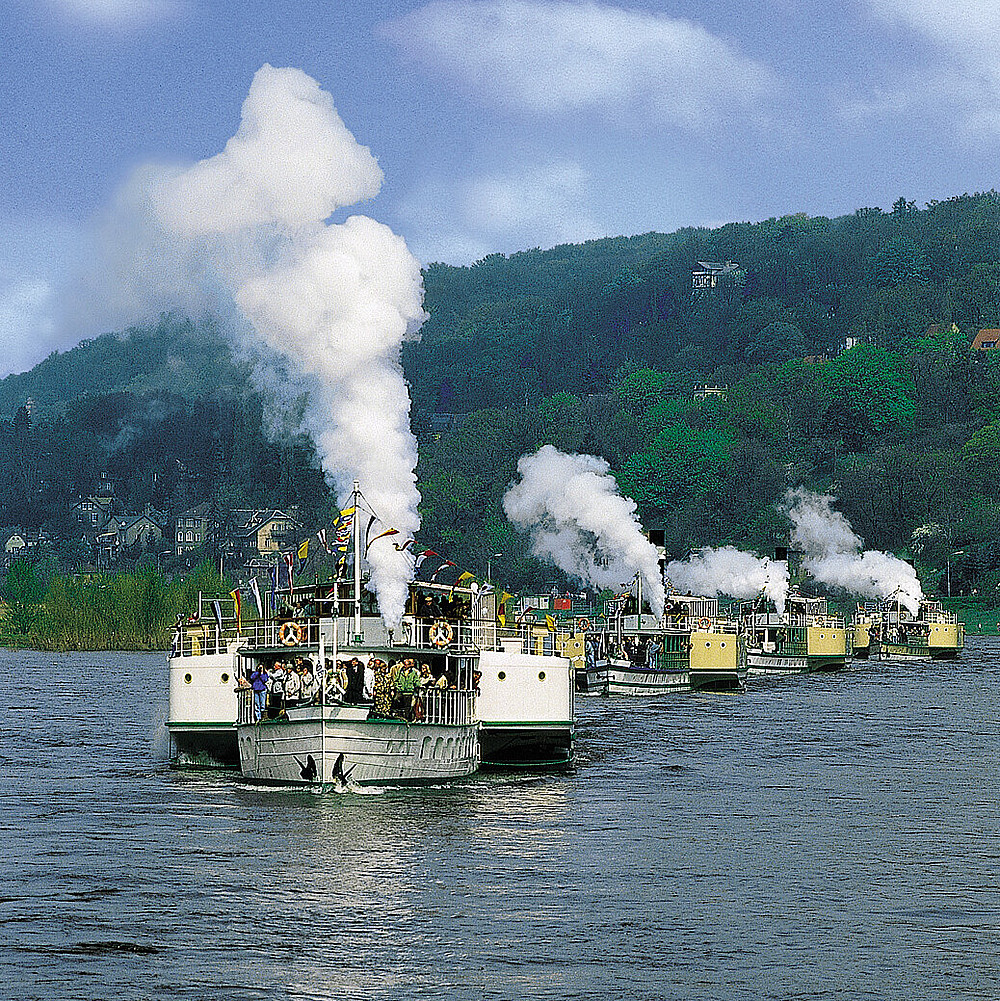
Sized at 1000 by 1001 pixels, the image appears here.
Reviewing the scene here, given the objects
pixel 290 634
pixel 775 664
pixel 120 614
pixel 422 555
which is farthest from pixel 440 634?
pixel 120 614

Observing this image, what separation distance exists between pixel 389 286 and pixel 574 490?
210 ft

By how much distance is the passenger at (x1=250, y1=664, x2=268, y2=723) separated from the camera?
56.4 m

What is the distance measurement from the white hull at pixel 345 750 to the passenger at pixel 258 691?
758 millimetres

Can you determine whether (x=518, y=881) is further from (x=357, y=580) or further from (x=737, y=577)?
(x=737, y=577)

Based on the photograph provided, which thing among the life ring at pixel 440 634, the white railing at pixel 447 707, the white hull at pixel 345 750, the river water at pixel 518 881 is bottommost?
the river water at pixel 518 881

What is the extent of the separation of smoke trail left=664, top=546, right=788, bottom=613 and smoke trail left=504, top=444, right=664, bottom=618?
36.5m

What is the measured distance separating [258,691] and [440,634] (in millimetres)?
6195

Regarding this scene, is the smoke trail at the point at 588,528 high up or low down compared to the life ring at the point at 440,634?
up

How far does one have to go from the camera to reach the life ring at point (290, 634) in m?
56.0

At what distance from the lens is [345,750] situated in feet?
172

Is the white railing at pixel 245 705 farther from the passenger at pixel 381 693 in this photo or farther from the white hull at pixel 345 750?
the passenger at pixel 381 693

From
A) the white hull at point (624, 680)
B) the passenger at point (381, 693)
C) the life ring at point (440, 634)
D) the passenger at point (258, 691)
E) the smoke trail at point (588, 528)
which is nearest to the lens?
the passenger at point (381, 693)

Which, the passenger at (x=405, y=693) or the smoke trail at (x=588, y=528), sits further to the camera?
A: the smoke trail at (x=588, y=528)

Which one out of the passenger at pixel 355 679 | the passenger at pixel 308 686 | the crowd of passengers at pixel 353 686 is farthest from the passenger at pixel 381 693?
the passenger at pixel 308 686
